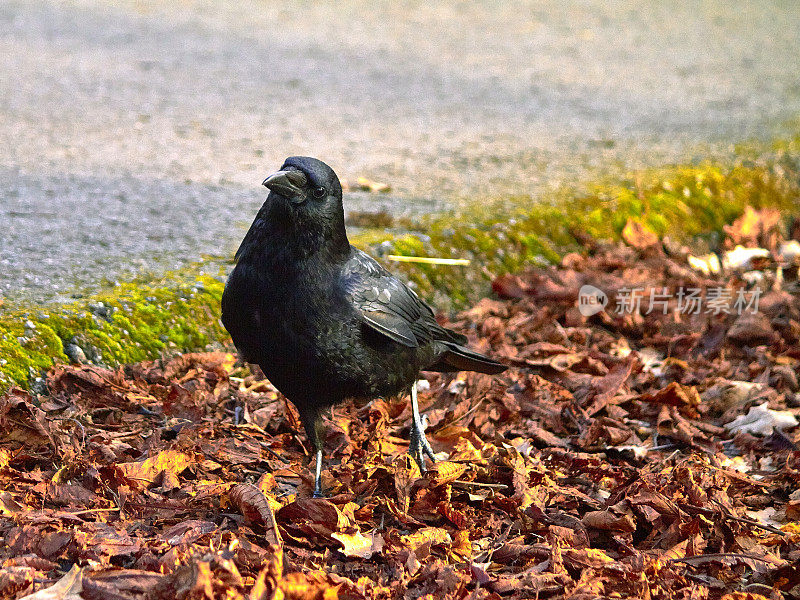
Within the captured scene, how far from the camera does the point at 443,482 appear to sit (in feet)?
9.61

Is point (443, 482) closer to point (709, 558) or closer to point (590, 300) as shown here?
point (709, 558)

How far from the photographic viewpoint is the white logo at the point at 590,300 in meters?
4.44

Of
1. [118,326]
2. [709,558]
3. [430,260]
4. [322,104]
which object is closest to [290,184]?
[118,326]

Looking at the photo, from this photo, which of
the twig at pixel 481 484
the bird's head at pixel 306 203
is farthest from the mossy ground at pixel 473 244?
the twig at pixel 481 484

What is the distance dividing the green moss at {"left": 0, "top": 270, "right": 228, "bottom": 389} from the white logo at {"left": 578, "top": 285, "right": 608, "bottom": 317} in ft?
5.58

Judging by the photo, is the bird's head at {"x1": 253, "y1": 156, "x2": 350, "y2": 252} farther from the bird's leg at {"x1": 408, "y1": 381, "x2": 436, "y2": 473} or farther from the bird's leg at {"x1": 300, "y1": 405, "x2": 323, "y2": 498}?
the bird's leg at {"x1": 408, "y1": 381, "x2": 436, "y2": 473}

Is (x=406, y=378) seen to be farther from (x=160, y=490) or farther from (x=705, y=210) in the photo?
(x=705, y=210)

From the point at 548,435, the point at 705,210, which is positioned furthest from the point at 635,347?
the point at 705,210

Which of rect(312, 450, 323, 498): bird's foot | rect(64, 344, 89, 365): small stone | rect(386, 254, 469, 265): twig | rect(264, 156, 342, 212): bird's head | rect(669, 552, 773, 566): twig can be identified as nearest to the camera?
rect(669, 552, 773, 566): twig

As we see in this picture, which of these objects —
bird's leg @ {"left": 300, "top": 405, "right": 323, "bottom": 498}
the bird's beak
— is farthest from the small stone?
the bird's beak

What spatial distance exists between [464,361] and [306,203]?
0.98 meters

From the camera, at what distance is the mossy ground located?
3.39m

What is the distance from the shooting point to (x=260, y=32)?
28.7 feet

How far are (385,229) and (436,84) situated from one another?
328cm
